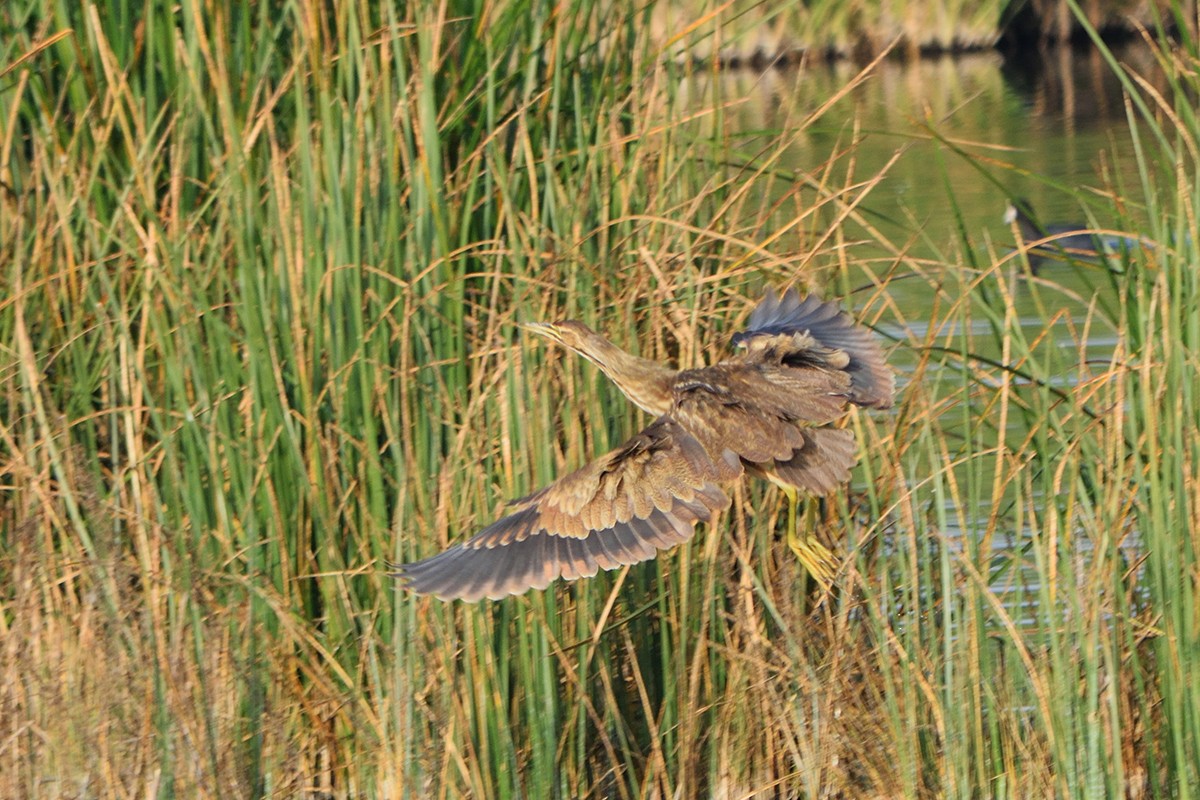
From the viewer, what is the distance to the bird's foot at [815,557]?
2.85 m

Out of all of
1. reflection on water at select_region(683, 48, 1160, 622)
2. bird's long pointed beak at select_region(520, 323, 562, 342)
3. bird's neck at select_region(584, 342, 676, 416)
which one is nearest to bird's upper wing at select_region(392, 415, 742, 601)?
bird's neck at select_region(584, 342, 676, 416)

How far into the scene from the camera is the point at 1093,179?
912 centimetres

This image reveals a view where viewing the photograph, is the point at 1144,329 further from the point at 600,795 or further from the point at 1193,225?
the point at 600,795

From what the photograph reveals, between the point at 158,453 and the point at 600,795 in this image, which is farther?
the point at 158,453

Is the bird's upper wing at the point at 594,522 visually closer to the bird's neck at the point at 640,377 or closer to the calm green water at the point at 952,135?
the bird's neck at the point at 640,377

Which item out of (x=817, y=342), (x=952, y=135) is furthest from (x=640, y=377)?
(x=952, y=135)

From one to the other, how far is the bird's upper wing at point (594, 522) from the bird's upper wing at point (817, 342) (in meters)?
0.28

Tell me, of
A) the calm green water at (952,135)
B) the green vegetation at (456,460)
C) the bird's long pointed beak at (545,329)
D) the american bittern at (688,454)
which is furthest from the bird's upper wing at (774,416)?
the calm green water at (952,135)

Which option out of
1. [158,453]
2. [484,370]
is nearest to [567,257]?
[484,370]

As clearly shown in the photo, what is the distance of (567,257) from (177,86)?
2.93 feet

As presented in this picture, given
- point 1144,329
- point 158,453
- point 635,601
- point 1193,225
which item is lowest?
point 635,601

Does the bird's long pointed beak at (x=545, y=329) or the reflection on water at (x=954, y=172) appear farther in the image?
the reflection on water at (x=954, y=172)

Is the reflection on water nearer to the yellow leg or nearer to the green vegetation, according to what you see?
the green vegetation

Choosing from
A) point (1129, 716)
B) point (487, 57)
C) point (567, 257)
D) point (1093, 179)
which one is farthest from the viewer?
point (1093, 179)
